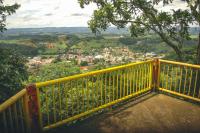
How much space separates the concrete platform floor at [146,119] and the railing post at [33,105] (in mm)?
704

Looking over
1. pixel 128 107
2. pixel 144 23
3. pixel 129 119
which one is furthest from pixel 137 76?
pixel 144 23

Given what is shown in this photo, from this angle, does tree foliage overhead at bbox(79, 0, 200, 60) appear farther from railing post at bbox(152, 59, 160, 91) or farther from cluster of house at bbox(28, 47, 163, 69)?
cluster of house at bbox(28, 47, 163, 69)

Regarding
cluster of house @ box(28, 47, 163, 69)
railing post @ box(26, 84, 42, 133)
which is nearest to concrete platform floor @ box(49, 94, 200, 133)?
railing post @ box(26, 84, 42, 133)

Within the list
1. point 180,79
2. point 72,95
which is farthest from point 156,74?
point 72,95

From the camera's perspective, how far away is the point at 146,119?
18.1 feet

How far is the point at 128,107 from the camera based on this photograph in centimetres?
634

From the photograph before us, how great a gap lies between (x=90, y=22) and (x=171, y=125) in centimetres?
560

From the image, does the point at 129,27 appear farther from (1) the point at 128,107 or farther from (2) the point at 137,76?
(1) the point at 128,107

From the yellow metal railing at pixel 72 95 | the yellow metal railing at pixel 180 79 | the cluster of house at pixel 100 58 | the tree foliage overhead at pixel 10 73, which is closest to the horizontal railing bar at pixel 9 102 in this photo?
the yellow metal railing at pixel 72 95

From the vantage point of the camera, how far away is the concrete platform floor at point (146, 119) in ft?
16.5

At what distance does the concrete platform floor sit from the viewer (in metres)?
5.03

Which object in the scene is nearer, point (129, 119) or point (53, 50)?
point (129, 119)

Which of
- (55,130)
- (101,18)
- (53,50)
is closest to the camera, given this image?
(55,130)

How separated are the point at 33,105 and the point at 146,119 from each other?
2874 millimetres
